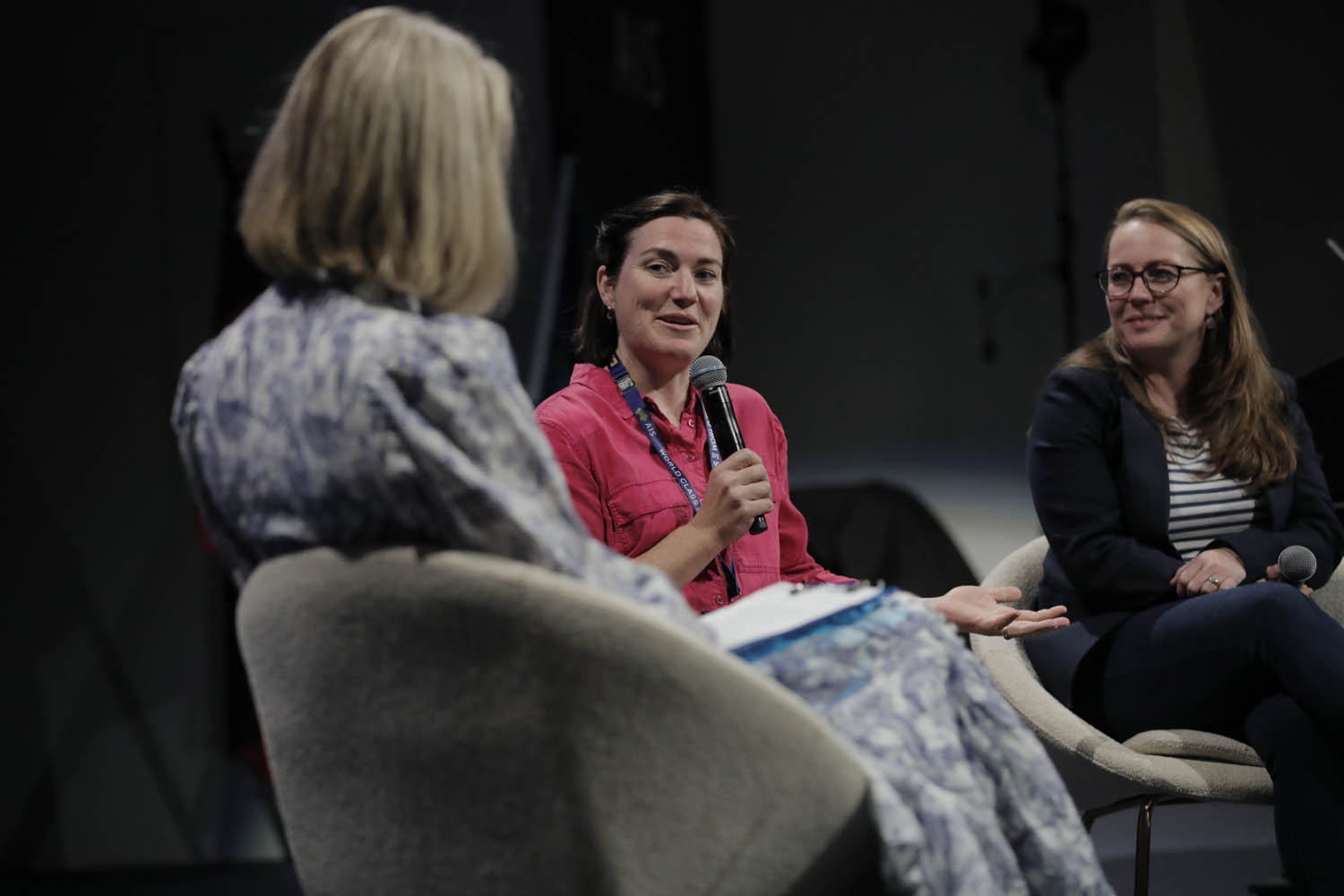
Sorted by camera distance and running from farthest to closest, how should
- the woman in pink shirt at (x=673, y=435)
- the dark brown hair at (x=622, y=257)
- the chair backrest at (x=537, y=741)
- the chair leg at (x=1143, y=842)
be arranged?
the dark brown hair at (x=622, y=257) → the chair leg at (x=1143, y=842) → the woman in pink shirt at (x=673, y=435) → the chair backrest at (x=537, y=741)

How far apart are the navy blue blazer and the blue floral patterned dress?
3.13 feet

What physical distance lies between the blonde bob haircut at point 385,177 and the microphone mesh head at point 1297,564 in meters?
1.61

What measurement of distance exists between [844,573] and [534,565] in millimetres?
3280

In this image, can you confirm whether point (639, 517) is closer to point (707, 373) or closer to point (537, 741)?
point (707, 373)

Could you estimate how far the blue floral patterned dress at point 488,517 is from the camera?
46.0 inches

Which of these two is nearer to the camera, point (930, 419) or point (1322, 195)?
point (1322, 195)

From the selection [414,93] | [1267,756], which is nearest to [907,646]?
[414,93]

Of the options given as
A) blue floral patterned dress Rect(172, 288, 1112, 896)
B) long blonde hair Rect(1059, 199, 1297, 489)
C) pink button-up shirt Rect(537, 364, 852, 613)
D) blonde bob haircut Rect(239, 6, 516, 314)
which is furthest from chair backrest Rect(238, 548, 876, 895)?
long blonde hair Rect(1059, 199, 1297, 489)

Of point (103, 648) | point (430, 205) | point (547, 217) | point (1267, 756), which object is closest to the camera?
point (430, 205)

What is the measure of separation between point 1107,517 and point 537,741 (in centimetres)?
148

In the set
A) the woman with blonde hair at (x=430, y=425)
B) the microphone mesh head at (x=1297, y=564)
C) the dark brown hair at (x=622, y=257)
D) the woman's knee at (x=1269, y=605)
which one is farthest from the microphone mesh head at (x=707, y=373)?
the microphone mesh head at (x=1297, y=564)

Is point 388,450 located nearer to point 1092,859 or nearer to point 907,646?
point 907,646

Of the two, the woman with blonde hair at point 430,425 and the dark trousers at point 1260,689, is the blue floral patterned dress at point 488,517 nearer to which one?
the woman with blonde hair at point 430,425

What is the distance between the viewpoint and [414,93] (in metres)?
1.28
